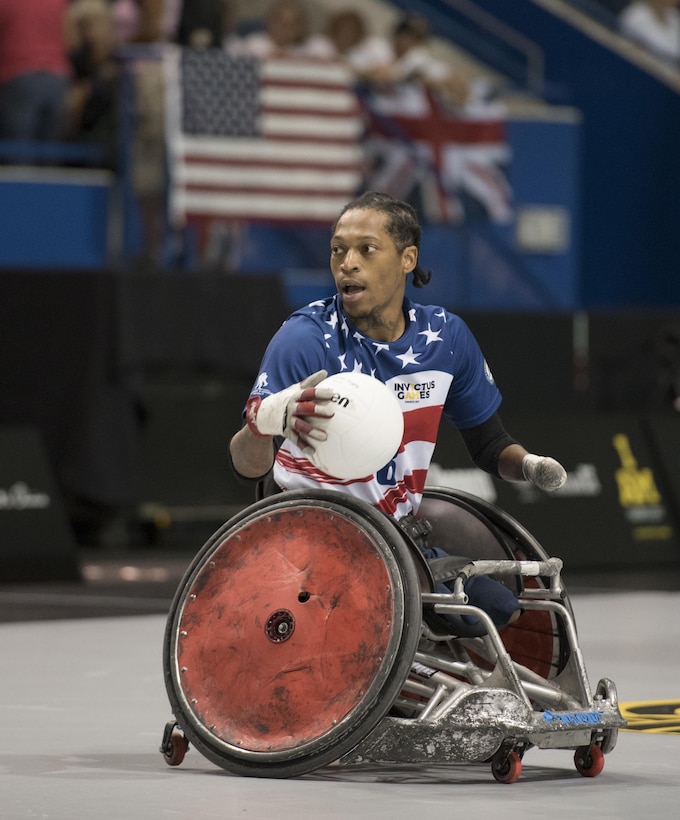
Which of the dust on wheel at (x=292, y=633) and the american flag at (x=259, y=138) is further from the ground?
the dust on wheel at (x=292, y=633)

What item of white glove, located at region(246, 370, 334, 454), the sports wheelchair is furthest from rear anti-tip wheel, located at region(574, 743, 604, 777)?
white glove, located at region(246, 370, 334, 454)

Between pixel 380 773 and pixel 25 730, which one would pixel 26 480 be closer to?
pixel 25 730

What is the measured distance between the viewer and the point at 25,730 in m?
6.62

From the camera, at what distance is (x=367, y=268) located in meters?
5.96

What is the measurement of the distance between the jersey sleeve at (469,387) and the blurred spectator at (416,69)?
1155 cm

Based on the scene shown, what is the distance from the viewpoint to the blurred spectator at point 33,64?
588 inches

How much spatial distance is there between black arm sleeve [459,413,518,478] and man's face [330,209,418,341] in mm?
515

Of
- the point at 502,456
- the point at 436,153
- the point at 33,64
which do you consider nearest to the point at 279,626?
the point at 502,456

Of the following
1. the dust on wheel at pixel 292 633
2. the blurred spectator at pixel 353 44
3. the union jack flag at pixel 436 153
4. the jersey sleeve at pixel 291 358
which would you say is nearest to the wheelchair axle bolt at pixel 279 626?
the dust on wheel at pixel 292 633

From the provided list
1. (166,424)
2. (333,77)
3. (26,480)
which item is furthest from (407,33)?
(26,480)

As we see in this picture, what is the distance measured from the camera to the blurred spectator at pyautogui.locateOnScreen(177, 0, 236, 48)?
16422 mm

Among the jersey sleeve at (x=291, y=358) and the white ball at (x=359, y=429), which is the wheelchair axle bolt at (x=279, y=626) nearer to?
the white ball at (x=359, y=429)

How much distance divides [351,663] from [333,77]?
470 inches

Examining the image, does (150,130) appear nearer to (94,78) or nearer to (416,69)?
(94,78)
